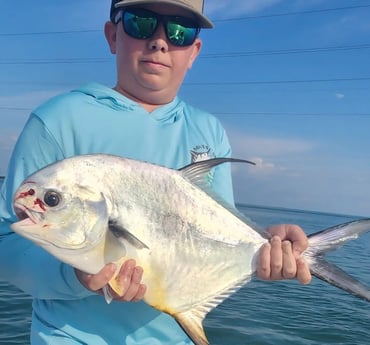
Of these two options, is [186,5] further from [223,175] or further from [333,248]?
[333,248]

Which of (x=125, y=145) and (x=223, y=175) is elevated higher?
(x=125, y=145)

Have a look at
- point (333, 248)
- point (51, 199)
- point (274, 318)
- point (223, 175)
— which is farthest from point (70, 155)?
point (274, 318)

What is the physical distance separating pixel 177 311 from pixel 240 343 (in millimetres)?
7977

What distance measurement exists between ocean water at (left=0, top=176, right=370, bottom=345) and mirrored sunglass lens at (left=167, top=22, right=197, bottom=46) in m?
7.61

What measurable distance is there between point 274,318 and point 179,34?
36.1ft

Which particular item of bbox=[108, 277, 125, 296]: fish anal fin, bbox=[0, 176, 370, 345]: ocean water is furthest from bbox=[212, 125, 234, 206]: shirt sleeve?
bbox=[0, 176, 370, 345]: ocean water

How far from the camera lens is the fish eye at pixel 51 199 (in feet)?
8.40

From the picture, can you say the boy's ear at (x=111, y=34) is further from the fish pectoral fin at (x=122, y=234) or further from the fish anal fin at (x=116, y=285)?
the fish anal fin at (x=116, y=285)

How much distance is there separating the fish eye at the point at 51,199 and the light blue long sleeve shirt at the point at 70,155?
36 cm

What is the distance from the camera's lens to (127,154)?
324cm

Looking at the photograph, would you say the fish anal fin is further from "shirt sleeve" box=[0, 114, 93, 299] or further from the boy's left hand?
the boy's left hand

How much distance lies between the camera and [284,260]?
293 centimetres

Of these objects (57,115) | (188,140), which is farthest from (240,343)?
(57,115)

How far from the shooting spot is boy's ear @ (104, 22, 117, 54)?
11.6 feet
